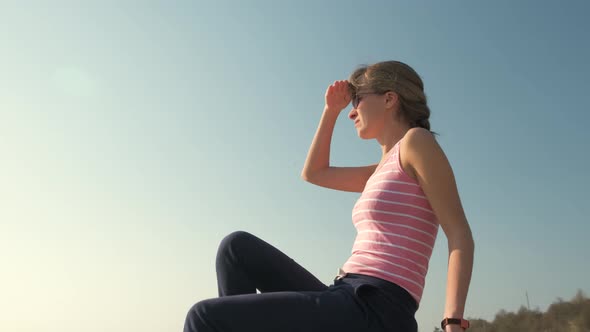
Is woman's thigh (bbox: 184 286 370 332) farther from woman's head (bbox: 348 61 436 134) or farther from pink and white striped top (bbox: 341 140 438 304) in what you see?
woman's head (bbox: 348 61 436 134)

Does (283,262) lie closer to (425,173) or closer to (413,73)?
(425,173)

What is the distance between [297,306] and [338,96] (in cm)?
154

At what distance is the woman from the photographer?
223cm

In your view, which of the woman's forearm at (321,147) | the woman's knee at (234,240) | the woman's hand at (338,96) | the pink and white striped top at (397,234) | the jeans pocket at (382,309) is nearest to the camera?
the jeans pocket at (382,309)

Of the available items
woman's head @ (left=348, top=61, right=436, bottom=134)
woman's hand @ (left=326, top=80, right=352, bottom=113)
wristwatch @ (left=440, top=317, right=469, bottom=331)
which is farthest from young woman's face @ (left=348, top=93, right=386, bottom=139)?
wristwatch @ (left=440, top=317, right=469, bottom=331)

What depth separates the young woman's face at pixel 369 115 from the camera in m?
2.96

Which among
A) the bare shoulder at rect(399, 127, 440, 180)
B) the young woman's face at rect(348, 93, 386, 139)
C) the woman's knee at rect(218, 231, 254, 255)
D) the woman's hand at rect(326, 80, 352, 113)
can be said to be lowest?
the woman's knee at rect(218, 231, 254, 255)

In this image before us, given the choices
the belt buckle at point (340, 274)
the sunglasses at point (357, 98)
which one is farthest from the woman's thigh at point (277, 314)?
the sunglasses at point (357, 98)

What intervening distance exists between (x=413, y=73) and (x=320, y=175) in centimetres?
101

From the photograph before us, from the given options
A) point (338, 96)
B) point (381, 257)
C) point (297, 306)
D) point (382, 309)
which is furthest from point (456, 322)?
point (338, 96)

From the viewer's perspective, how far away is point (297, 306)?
2.27 metres

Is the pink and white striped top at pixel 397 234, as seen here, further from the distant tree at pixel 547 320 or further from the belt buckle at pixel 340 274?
the distant tree at pixel 547 320

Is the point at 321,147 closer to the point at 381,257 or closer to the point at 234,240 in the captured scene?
the point at 234,240

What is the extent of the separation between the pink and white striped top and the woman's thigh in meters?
0.23
